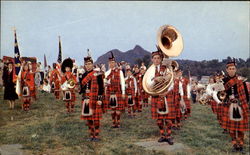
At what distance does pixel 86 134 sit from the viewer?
7785 mm

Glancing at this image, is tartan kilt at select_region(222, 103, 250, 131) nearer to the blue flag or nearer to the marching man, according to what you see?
the marching man

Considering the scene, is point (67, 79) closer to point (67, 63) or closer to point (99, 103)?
point (67, 63)

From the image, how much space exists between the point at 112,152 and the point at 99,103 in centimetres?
131

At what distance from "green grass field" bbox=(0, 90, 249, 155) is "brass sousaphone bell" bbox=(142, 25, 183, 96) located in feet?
5.01

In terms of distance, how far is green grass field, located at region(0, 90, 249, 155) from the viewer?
251 inches

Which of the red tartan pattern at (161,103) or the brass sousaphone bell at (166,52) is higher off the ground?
the brass sousaphone bell at (166,52)

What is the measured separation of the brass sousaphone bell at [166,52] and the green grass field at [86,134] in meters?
1.53

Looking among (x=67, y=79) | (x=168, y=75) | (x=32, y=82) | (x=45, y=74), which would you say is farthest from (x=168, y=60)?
(x=45, y=74)

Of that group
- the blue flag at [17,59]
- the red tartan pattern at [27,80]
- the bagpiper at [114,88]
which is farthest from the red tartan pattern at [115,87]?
the red tartan pattern at [27,80]

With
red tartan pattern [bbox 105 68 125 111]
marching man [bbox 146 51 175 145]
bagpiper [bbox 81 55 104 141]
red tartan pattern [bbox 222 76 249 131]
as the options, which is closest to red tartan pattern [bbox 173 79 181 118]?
red tartan pattern [bbox 105 68 125 111]

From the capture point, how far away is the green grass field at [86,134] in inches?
251

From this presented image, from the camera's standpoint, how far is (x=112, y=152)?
616 centimetres

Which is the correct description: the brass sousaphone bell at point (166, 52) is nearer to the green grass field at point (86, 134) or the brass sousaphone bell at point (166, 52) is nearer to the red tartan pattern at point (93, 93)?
the red tartan pattern at point (93, 93)

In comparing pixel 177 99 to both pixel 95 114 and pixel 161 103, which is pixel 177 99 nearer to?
pixel 161 103
